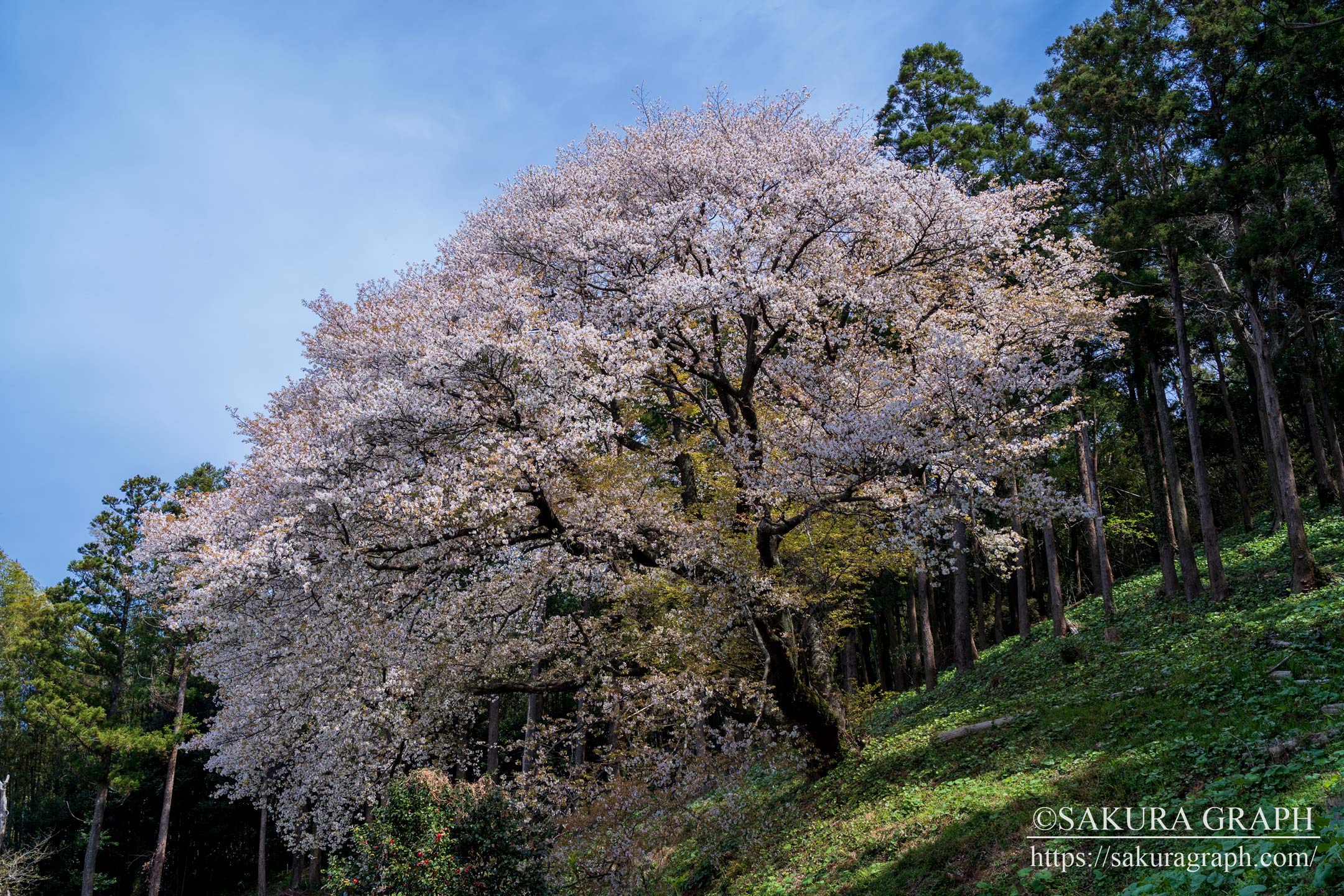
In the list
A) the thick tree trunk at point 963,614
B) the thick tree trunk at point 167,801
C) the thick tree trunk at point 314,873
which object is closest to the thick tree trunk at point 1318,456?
the thick tree trunk at point 963,614

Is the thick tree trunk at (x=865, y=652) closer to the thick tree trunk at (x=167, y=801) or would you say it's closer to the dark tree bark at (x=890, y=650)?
the dark tree bark at (x=890, y=650)

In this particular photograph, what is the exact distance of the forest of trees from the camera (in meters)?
Answer: 10.8

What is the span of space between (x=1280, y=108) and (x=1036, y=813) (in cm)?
1199

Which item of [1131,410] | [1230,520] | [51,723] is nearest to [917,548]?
[1131,410]

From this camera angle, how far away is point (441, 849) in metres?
9.73

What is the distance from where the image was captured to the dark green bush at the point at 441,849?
31.6 feet

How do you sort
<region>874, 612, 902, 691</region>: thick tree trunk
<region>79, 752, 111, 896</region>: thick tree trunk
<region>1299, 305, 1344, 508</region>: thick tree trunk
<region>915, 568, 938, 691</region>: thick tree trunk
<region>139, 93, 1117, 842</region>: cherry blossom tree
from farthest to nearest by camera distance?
<region>874, 612, 902, 691</region>: thick tree trunk
<region>79, 752, 111, 896</region>: thick tree trunk
<region>915, 568, 938, 691</region>: thick tree trunk
<region>1299, 305, 1344, 508</region>: thick tree trunk
<region>139, 93, 1117, 842</region>: cherry blossom tree

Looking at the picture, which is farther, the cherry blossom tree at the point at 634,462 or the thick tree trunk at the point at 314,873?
the thick tree trunk at the point at 314,873

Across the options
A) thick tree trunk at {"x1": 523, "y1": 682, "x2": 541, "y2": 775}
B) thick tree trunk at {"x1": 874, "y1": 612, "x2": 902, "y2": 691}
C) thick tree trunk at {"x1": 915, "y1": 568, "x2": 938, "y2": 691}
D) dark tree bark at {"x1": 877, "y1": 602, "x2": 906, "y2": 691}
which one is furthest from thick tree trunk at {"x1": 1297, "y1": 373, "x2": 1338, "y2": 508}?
thick tree trunk at {"x1": 523, "y1": 682, "x2": 541, "y2": 775}

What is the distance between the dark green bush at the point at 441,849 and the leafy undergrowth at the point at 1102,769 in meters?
Answer: 2.31

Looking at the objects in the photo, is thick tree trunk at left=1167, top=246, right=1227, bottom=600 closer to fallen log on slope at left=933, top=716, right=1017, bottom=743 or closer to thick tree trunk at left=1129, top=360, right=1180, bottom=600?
thick tree trunk at left=1129, top=360, right=1180, bottom=600

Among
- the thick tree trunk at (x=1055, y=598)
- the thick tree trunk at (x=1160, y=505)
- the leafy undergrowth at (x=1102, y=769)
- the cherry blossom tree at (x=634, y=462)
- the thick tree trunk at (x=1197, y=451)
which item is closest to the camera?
the leafy undergrowth at (x=1102, y=769)

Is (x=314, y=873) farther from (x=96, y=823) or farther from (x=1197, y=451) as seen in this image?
(x=1197, y=451)

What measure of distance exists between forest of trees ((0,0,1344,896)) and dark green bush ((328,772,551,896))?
85 millimetres
